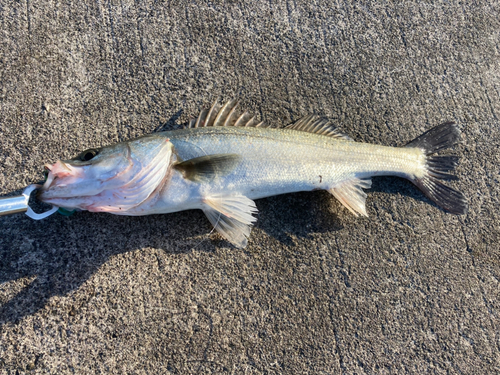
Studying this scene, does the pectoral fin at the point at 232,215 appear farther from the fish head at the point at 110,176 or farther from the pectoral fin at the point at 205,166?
the fish head at the point at 110,176

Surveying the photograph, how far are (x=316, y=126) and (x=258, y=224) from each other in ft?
3.35

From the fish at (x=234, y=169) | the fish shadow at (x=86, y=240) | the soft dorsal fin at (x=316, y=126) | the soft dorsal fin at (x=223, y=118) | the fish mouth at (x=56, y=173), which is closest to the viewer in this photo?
the fish mouth at (x=56, y=173)

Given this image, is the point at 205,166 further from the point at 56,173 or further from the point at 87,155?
the point at 56,173

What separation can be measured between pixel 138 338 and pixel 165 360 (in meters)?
0.26

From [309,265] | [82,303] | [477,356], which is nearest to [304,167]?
[309,265]

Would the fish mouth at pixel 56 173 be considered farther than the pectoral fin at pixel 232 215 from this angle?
No

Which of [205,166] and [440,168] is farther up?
[205,166]

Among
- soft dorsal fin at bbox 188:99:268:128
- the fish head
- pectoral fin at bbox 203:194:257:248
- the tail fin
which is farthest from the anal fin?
the fish head

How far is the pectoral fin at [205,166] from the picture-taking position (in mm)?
2203

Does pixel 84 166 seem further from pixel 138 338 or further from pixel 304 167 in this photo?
pixel 304 167

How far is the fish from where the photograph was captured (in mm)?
2041

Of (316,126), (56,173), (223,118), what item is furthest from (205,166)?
(316,126)

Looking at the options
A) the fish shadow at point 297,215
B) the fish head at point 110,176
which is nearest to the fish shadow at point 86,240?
the fish shadow at point 297,215

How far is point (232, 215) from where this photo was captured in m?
2.24
